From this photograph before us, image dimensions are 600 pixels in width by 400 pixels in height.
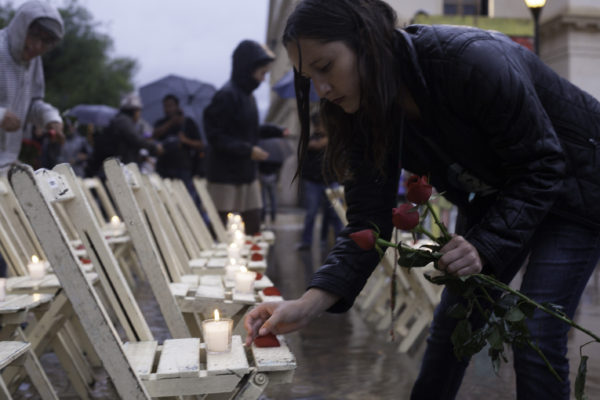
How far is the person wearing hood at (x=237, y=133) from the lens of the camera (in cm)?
642

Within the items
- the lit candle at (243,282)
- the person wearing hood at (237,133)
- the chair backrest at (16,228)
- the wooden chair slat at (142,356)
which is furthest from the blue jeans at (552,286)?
the person wearing hood at (237,133)

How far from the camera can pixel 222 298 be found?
3037 mm

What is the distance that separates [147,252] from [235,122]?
3.79m

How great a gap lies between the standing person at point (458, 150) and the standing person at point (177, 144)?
8.51m

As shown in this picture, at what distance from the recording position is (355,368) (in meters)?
4.18

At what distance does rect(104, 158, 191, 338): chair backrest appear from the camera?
2.78m

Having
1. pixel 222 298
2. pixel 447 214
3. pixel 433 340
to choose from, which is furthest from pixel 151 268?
pixel 447 214

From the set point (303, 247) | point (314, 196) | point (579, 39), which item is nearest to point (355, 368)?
point (314, 196)

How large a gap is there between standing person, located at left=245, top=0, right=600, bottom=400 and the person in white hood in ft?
9.40

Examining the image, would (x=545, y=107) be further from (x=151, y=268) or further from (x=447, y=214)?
(x=447, y=214)

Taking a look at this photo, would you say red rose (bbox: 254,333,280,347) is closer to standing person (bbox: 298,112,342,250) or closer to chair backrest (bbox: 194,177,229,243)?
chair backrest (bbox: 194,177,229,243)

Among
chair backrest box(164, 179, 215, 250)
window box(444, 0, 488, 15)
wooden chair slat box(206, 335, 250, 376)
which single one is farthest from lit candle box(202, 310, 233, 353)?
window box(444, 0, 488, 15)

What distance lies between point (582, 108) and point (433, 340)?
83cm

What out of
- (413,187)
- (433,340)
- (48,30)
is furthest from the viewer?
(48,30)
